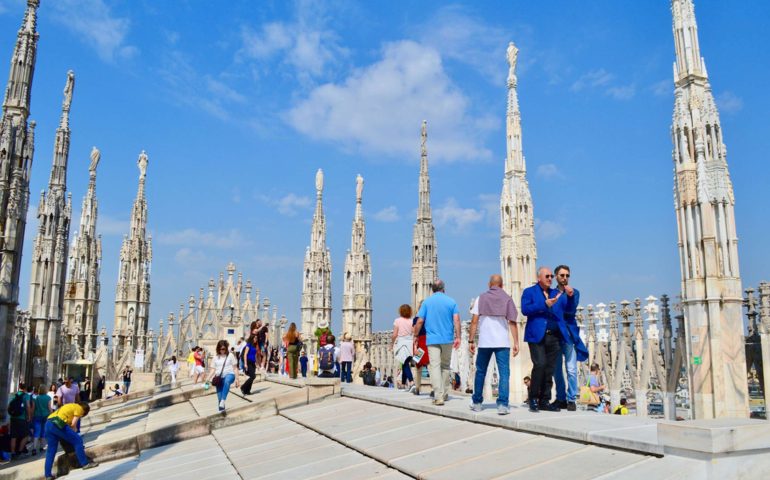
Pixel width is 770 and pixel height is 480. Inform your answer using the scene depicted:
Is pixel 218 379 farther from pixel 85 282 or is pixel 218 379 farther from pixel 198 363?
pixel 85 282

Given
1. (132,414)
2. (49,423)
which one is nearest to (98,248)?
(132,414)

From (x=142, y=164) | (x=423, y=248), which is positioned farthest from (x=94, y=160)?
(x=423, y=248)

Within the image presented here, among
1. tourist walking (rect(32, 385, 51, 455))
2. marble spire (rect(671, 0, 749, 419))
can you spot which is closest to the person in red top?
tourist walking (rect(32, 385, 51, 455))

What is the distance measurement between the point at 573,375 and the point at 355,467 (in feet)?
11.6

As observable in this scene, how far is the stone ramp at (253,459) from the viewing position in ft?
20.4

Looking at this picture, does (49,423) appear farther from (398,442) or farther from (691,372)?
(691,372)

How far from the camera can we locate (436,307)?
8.77 metres

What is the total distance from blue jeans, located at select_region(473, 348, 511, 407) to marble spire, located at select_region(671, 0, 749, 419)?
20.5 ft

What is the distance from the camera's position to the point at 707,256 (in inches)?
470

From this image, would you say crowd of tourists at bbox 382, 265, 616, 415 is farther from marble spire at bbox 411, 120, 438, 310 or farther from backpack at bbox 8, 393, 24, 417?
marble spire at bbox 411, 120, 438, 310

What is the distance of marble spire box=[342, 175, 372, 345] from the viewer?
39.5 metres

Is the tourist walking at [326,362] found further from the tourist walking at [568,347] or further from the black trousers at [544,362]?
the black trousers at [544,362]

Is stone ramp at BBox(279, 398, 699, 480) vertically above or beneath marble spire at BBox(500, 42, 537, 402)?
beneath

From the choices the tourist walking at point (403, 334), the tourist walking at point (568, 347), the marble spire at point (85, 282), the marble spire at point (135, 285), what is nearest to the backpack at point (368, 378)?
the tourist walking at point (403, 334)
